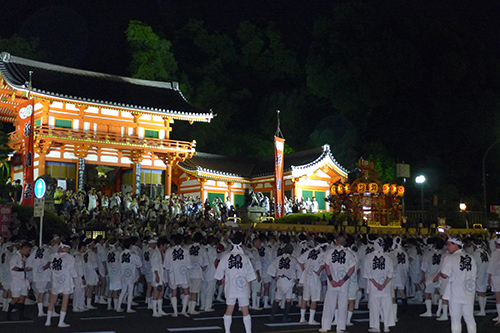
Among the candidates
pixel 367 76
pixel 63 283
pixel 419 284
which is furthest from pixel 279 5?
pixel 63 283

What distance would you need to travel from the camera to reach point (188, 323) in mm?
9891

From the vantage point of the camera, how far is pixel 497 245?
10.2 m

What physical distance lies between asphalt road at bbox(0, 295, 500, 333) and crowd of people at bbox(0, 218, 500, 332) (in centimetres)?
27

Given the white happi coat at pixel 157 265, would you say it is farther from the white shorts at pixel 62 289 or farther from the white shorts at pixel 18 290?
the white shorts at pixel 18 290

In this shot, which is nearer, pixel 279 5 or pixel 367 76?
pixel 367 76

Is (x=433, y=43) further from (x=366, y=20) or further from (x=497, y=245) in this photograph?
(x=497, y=245)

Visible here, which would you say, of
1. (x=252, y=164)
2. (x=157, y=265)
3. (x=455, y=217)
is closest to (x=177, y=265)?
(x=157, y=265)

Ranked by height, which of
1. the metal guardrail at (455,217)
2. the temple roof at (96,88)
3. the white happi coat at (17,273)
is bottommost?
the white happi coat at (17,273)

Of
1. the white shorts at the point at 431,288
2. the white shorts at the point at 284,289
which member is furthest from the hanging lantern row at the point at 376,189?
the white shorts at the point at 284,289

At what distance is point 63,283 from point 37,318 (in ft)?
5.00

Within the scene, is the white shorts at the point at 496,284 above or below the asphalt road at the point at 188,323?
above

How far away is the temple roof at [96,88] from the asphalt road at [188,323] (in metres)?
19.4

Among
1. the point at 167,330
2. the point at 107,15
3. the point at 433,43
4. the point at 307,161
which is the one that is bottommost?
the point at 167,330

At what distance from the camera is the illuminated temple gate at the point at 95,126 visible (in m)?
28.6
